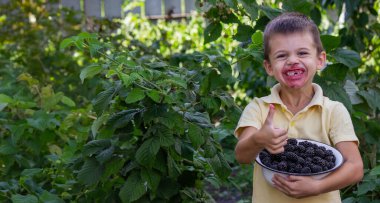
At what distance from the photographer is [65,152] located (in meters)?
3.22

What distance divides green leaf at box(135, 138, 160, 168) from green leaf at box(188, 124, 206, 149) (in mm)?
122

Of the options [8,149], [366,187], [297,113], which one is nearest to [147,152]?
[297,113]

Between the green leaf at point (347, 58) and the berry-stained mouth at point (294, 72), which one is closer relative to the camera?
the berry-stained mouth at point (294, 72)

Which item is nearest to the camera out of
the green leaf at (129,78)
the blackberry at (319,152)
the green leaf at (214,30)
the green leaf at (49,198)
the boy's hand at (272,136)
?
the boy's hand at (272,136)

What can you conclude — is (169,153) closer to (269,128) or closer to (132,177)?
(132,177)

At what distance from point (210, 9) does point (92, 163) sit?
86 cm

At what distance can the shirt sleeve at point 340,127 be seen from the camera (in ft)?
7.07

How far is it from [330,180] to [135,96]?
782 mm

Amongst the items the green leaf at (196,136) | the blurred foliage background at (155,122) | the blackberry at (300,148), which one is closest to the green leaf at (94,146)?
the blurred foliage background at (155,122)

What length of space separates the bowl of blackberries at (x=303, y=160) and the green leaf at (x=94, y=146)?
918 mm

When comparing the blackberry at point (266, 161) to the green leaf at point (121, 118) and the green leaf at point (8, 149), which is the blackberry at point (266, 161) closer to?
the green leaf at point (121, 118)

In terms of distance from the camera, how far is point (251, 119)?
221 centimetres

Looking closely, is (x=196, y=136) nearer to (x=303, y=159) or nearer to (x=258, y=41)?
(x=258, y=41)

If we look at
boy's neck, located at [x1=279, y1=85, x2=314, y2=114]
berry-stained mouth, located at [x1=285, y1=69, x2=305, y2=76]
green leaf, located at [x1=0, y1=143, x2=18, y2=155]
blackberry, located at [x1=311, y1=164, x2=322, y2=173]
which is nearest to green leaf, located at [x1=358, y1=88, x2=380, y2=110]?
boy's neck, located at [x1=279, y1=85, x2=314, y2=114]
